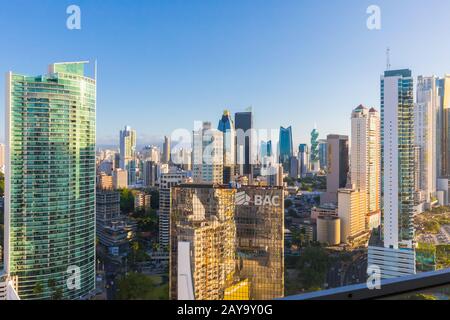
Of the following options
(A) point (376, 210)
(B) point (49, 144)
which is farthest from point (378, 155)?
(B) point (49, 144)

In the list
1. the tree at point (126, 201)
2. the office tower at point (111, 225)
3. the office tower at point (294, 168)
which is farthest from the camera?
the office tower at point (294, 168)

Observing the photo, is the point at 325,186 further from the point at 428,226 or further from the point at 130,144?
the point at 130,144

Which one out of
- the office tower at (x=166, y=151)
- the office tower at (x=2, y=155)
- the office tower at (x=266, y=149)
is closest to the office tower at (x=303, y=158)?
the office tower at (x=266, y=149)

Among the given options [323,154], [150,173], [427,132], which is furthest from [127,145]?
[427,132]

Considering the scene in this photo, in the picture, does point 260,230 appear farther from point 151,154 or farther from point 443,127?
point 443,127

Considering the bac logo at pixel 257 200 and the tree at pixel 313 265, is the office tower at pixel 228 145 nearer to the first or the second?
the bac logo at pixel 257 200

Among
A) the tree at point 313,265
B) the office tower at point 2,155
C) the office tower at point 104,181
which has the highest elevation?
the office tower at point 2,155
